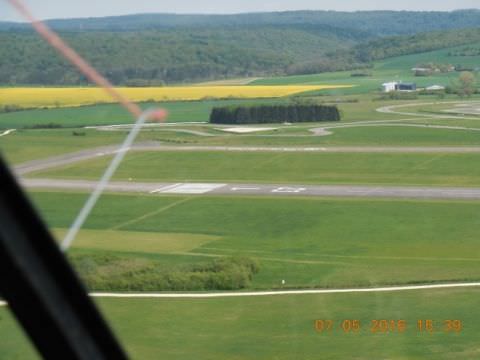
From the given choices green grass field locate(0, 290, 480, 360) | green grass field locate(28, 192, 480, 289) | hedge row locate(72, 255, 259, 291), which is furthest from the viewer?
green grass field locate(28, 192, 480, 289)

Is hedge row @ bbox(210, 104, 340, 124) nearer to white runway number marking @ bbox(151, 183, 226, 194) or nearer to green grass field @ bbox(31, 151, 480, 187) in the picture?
green grass field @ bbox(31, 151, 480, 187)

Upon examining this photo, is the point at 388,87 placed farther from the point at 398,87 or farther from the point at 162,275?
the point at 162,275

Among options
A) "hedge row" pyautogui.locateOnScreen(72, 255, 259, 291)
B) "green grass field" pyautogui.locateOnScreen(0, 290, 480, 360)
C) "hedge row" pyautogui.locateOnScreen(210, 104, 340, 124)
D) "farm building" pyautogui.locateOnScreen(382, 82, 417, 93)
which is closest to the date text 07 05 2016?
"green grass field" pyautogui.locateOnScreen(0, 290, 480, 360)


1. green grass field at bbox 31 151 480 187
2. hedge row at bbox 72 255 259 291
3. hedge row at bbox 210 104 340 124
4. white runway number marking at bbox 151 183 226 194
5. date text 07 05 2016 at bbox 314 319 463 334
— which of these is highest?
date text 07 05 2016 at bbox 314 319 463 334

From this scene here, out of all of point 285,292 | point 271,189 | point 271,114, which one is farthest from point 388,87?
point 285,292

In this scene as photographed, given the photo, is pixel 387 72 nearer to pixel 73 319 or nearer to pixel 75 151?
pixel 75 151

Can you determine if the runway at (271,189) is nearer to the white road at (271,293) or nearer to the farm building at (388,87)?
the white road at (271,293)

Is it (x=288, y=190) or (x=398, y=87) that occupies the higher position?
(x=288, y=190)
